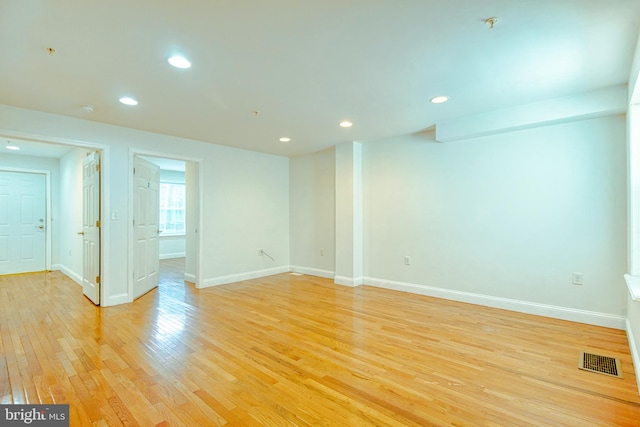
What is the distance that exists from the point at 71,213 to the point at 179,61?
508 centimetres

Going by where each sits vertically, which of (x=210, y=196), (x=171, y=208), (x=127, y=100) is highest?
(x=127, y=100)

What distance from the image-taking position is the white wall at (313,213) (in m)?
5.68

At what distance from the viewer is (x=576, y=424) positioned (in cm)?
171

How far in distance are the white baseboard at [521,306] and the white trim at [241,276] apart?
2.30 metres

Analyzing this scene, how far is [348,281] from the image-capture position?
5.09 m

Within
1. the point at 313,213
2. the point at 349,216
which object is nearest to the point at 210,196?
the point at 313,213

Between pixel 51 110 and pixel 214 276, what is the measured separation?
3.09 metres

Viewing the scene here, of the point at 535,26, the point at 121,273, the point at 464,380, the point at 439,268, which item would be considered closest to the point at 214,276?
the point at 121,273

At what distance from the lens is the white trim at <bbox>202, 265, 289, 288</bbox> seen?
507 centimetres

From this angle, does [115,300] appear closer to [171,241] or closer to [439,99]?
[439,99]

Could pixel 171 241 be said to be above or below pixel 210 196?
below

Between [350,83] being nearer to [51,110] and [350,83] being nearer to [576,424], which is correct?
[576,424]

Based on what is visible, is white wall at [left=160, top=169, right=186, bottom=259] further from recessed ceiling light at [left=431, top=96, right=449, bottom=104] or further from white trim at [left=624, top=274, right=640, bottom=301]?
white trim at [left=624, top=274, right=640, bottom=301]

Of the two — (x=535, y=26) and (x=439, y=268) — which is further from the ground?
(x=535, y=26)
